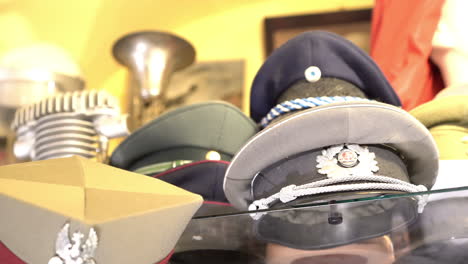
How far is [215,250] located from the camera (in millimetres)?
562

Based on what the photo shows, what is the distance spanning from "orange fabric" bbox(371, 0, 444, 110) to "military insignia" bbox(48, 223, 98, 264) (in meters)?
0.58

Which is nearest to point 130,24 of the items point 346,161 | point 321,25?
point 321,25

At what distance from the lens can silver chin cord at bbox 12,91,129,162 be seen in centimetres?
78

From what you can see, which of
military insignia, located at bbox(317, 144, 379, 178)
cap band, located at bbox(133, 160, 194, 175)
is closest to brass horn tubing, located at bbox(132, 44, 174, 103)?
cap band, located at bbox(133, 160, 194, 175)

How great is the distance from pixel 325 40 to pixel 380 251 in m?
0.29

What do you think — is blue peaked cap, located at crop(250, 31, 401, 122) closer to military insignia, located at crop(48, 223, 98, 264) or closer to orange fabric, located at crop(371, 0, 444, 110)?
orange fabric, located at crop(371, 0, 444, 110)

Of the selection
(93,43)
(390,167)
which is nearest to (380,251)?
(390,167)

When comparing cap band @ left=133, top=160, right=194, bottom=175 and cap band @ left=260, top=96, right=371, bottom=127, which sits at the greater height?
cap band @ left=260, top=96, right=371, bottom=127

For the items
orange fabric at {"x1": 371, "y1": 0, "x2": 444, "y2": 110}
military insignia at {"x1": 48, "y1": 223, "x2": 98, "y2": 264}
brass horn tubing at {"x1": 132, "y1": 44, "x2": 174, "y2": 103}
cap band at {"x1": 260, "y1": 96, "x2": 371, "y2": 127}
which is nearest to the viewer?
military insignia at {"x1": 48, "y1": 223, "x2": 98, "y2": 264}

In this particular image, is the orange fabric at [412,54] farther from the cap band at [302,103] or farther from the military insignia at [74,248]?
the military insignia at [74,248]

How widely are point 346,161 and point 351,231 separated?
0.07 m

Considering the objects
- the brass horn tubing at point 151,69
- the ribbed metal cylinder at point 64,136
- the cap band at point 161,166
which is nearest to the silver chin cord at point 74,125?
the ribbed metal cylinder at point 64,136

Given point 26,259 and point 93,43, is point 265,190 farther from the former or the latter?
point 93,43

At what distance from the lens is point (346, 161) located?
56 centimetres
